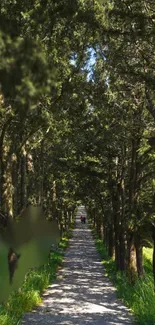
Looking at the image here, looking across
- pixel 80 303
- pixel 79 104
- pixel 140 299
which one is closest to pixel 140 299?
pixel 140 299

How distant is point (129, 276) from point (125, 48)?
355 inches

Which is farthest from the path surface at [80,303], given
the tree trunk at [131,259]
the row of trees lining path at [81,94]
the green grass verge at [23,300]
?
the row of trees lining path at [81,94]

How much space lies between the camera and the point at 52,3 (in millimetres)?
6387

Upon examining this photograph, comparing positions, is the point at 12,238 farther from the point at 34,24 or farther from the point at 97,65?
the point at 97,65

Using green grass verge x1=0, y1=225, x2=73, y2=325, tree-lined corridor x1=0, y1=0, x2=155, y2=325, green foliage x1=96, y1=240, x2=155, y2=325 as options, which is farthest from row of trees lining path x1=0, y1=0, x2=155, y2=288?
green grass verge x1=0, y1=225, x2=73, y2=325

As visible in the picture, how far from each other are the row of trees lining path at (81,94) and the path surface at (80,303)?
1.52m

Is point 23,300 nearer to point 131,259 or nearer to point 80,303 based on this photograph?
point 80,303

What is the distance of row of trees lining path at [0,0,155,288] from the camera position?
4.86m

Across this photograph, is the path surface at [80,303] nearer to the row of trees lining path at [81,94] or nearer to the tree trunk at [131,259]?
the tree trunk at [131,259]

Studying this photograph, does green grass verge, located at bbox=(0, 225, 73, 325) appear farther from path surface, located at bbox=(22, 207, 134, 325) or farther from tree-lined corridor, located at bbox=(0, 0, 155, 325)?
path surface, located at bbox=(22, 207, 134, 325)

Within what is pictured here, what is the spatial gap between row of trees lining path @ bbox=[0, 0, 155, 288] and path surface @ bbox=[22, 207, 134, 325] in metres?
1.52

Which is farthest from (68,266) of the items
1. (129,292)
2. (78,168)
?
(129,292)

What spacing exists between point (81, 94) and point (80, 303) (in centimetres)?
578

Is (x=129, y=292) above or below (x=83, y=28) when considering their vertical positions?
below
